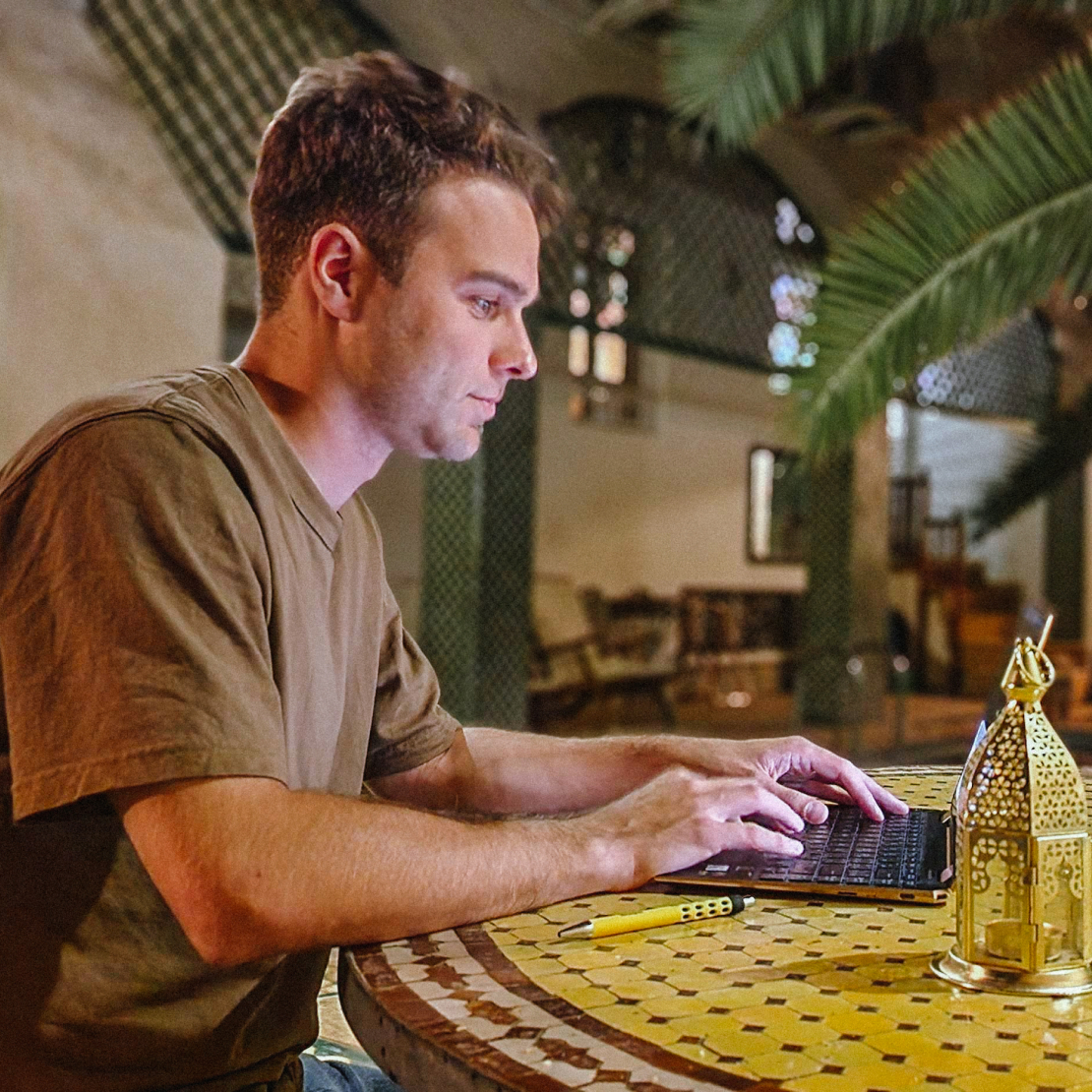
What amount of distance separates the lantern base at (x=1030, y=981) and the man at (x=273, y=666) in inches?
12.5

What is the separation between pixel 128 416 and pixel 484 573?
17.3 feet

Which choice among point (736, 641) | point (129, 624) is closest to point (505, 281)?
point (129, 624)

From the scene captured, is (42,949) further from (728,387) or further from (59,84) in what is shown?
(728,387)

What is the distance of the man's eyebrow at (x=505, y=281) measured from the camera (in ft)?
4.64

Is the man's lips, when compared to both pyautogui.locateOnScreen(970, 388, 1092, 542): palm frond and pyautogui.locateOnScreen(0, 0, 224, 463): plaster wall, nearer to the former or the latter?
pyautogui.locateOnScreen(0, 0, 224, 463): plaster wall

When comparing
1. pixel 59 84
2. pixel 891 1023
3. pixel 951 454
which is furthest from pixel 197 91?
pixel 951 454

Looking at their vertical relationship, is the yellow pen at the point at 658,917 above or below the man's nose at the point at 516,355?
below

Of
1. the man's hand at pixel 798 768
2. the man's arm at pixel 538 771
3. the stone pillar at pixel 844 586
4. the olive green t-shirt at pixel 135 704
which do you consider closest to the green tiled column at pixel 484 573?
the stone pillar at pixel 844 586

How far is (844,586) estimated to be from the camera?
9.04 meters

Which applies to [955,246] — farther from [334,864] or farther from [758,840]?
[334,864]

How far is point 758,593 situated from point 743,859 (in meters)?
11.4

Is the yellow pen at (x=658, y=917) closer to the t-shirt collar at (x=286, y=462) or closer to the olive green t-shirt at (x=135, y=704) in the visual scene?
the olive green t-shirt at (x=135, y=704)

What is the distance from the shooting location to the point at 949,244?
12.0 feet

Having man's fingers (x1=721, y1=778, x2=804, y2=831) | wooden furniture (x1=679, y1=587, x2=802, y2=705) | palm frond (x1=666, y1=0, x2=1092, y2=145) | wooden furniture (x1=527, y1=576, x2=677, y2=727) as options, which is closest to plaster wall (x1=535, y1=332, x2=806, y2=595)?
wooden furniture (x1=679, y1=587, x2=802, y2=705)
